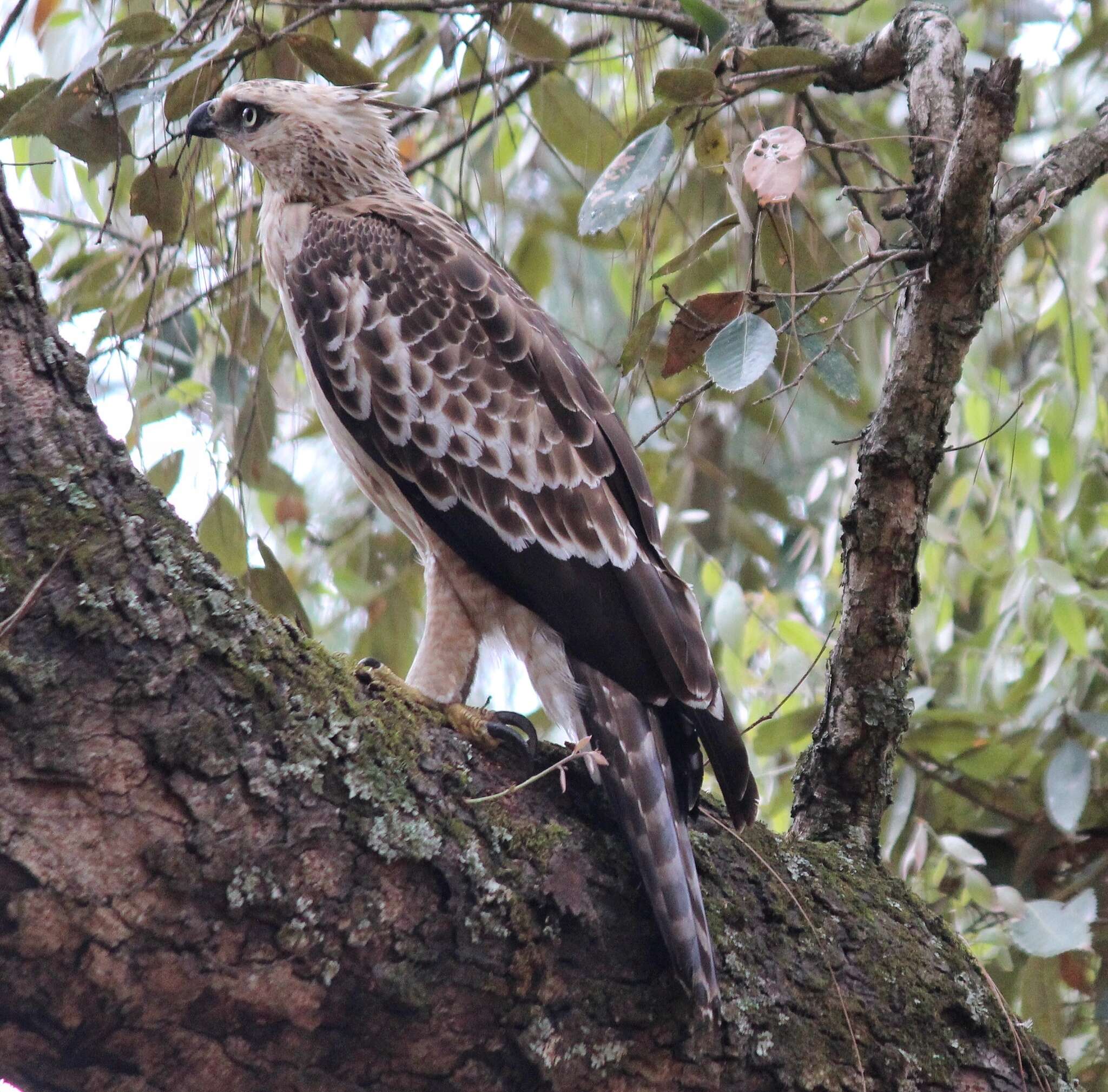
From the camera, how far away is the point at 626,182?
2199 millimetres

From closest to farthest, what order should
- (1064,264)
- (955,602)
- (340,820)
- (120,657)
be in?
(120,657) → (340,820) → (1064,264) → (955,602)

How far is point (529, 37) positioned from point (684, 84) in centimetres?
67

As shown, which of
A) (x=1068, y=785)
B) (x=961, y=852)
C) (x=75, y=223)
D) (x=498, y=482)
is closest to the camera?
(x=498, y=482)

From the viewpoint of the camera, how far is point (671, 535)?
4.02 m

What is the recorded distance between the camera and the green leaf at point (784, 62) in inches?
92.7

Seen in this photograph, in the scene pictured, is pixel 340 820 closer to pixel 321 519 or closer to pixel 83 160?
pixel 83 160

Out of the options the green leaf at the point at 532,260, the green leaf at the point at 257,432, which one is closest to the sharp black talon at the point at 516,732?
the green leaf at the point at 257,432

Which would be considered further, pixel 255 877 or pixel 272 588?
pixel 272 588

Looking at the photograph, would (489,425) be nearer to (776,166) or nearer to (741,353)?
(741,353)

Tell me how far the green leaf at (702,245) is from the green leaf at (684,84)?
0.21 metres

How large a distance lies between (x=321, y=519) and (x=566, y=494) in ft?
6.18

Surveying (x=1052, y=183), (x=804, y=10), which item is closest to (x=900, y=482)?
(x=1052, y=183)

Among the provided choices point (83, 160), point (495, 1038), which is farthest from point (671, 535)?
point (495, 1038)

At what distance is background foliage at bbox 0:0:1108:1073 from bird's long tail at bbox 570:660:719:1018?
52cm
